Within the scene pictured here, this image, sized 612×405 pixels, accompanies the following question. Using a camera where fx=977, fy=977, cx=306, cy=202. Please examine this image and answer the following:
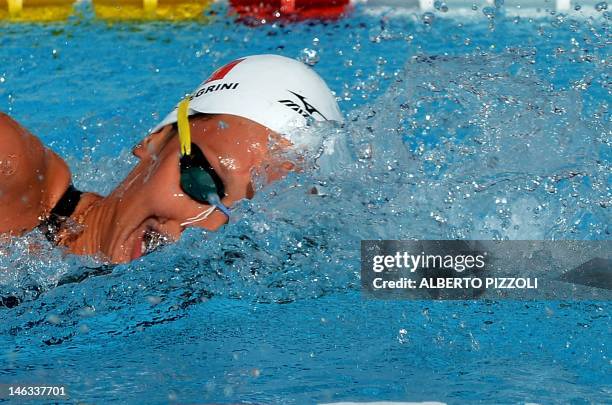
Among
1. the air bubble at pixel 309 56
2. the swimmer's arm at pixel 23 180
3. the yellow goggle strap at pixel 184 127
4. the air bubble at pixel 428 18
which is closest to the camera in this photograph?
the swimmer's arm at pixel 23 180

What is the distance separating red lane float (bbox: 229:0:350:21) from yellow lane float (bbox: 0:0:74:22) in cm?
81

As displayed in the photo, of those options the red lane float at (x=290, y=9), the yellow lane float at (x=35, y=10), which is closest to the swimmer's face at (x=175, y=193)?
the red lane float at (x=290, y=9)

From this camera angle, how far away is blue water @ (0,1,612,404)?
219 centimetres

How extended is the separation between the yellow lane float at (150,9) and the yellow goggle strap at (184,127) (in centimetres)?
203

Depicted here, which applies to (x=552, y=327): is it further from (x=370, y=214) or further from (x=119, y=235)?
(x=119, y=235)

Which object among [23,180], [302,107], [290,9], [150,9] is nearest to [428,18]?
[290,9]

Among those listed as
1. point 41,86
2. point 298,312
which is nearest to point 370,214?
point 298,312

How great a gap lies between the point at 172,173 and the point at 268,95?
349 mm

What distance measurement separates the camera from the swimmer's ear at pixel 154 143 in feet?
8.28

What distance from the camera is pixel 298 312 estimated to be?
2482 millimetres

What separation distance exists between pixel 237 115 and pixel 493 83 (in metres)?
1.00

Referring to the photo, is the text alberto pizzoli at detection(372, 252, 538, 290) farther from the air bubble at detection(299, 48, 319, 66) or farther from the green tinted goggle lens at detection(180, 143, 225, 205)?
the air bubble at detection(299, 48, 319, 66)

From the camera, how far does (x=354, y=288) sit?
250 cm

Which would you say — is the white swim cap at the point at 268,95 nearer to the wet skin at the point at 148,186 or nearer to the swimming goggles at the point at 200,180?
the wet skin at the point at 148,186
